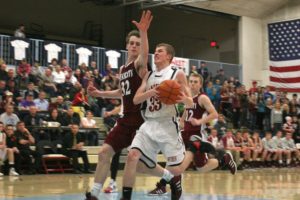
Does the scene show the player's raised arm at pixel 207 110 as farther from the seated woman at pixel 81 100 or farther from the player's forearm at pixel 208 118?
the seated woman at pixel 81 100

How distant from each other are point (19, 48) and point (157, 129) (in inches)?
526

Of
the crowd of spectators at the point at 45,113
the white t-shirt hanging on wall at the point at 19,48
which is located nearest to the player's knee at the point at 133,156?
the crowd of spectators at the point at 45,113

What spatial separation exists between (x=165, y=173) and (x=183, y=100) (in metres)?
1.05

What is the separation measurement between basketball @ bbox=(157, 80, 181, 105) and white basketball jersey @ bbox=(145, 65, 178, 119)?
0.22m

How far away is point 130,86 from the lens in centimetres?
599

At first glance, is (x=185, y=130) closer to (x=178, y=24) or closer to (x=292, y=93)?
(x=292, y=93)

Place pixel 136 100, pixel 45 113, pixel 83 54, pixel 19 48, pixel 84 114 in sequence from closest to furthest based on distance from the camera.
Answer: pixel 136 100 < pixel 45 113 < pixel 84 114 < pixel 19 48 < pixel 83 54

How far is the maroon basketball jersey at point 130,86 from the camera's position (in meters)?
5.98

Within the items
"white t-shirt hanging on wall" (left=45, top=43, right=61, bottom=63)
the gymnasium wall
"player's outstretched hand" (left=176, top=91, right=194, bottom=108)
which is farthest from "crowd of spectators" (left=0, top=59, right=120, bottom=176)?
the gymnasium wall

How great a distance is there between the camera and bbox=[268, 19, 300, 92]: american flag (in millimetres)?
24672

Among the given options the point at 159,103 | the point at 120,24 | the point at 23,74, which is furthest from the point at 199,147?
the point at 120,24

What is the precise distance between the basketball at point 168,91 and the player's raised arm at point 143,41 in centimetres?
45

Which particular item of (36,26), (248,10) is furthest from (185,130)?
(248,10)

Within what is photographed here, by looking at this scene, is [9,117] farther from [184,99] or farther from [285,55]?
[285,55]
